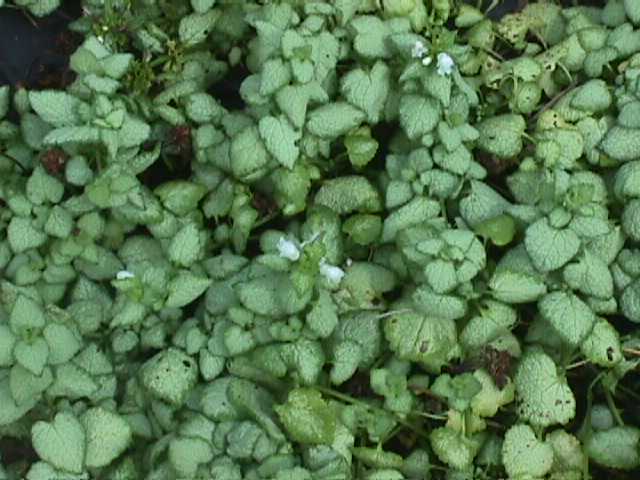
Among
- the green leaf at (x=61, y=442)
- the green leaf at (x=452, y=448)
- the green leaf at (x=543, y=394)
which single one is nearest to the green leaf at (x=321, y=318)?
the green leaf at (x=452, y=448)

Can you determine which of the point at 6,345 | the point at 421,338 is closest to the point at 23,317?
the point at 6,345

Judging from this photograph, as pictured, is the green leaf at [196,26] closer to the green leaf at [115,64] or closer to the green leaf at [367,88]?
the green leaf at [115,64]

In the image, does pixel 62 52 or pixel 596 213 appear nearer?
pixel 596 213

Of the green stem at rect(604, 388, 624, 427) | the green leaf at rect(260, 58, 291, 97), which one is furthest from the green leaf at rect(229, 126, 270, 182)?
the green stem at rect(604, 388, 624, 427)

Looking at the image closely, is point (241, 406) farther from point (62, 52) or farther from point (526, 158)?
point (62, 52)

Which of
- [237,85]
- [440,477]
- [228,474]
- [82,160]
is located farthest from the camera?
[237,85]

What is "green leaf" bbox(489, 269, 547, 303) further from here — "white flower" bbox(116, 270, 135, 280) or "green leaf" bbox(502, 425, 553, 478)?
"white flower" bbox(116, 270, 135, 280)

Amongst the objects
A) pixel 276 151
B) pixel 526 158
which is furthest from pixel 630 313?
pixel 276 151
